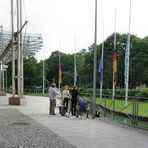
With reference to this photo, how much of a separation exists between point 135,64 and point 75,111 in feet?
177

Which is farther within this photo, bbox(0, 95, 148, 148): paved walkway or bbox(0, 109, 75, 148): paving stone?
bbox(0, 95, 148, 148): paved walkway

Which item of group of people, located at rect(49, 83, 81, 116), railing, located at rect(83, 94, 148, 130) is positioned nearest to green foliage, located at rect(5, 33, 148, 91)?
group of people, located at rect(49, 83, 81, 116)

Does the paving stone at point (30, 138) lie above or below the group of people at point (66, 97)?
below

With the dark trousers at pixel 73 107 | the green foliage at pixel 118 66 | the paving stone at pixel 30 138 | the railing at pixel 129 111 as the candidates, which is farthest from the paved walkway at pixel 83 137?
the green foliage at pixel 118 66

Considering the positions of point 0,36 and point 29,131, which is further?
point 0,36

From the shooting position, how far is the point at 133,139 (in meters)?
13.4

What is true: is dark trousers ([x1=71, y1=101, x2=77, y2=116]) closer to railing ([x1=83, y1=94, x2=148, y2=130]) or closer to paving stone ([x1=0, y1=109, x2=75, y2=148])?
railing ([x1=83, y1=94, x2=148, y2=130])

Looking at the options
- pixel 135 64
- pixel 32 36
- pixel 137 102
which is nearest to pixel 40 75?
pixel 135 64

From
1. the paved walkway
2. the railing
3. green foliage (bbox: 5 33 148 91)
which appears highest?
green foliage (bbox: 5 33 148 91)

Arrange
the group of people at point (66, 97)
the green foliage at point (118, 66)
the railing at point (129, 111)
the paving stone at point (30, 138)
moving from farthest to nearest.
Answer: the green foliage at point (118, 66)
the group of people at point (66, 97)
the railing at point (129, 111)
the paving stone at point (30, 138)

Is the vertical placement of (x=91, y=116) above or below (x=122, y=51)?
below

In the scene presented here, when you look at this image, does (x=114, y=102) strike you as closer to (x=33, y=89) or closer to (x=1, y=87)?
(x=1, y=87)

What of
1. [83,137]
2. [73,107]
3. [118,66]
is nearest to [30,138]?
[83,137]

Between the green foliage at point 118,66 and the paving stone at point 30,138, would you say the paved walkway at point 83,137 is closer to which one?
the paving stone at point 30,138
